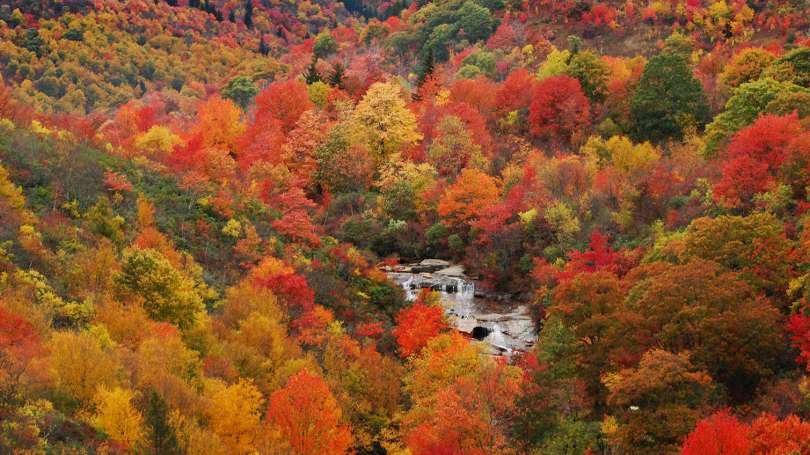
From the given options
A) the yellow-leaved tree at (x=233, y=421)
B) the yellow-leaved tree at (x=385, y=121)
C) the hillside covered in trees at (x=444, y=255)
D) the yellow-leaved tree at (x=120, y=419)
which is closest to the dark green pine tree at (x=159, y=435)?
the hillside covered in trees at (x=444, y=255)

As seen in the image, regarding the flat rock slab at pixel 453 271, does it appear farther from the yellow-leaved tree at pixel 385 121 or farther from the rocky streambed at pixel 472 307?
the yellow-leaved tree at pixel 385 121

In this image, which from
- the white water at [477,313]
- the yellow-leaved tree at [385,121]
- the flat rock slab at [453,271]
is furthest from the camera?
the yellow-leaved tree at [385,121]

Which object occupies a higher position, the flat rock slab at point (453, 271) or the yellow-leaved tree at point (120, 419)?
the yellow-leaved tree at point (120, 419)

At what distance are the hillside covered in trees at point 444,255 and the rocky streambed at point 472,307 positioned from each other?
1.86 ft

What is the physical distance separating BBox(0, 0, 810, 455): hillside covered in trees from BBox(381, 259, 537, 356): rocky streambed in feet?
1.86

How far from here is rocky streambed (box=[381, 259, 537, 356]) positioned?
227ft

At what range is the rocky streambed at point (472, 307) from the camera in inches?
2729

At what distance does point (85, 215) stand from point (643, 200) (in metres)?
43.3

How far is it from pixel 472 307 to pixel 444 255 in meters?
11.8

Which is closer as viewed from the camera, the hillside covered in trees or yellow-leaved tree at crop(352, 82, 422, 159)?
the hillside covered in trees

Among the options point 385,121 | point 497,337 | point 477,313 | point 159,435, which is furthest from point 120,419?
point 385,121

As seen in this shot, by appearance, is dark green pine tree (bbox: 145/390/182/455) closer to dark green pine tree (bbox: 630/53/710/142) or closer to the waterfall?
the waterfall

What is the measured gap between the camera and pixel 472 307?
76750 millimetres

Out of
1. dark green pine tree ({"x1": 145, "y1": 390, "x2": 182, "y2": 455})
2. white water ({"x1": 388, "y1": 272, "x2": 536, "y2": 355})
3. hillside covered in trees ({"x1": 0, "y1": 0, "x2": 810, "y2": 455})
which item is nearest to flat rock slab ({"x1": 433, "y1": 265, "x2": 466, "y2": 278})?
white water ({"x1": 388, "y1": 272, "x2": 536, "y2": 355})
